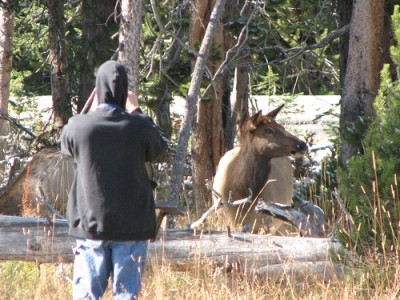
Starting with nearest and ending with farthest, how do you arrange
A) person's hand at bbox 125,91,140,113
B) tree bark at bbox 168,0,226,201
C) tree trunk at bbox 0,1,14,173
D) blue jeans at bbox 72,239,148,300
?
1. blue jeans at bbox 72,239,148,300
2. person's hand at bbox 125,91,140,113
3. tree bark at bbox 168,0,226,201
4. tree trunk at bbox 0,1,14,173

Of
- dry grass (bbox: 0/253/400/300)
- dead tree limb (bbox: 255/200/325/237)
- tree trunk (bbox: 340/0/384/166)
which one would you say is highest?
tree trunk (bbox: 340/0/384/166)

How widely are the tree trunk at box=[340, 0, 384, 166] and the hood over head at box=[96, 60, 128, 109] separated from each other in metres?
5.65

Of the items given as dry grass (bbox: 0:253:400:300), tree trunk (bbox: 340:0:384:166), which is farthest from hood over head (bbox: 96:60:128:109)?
tree trunk (bbox: 340:0:384:166)

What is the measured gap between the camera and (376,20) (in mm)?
10930

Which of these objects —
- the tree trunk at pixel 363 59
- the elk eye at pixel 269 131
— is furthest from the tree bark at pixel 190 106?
the elk eye at pixel 269 131

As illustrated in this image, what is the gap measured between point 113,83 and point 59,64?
28.4 ft

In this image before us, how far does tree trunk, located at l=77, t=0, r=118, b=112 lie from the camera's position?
513 inches

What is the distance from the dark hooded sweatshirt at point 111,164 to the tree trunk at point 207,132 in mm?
6884

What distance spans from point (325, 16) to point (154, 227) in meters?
10.0

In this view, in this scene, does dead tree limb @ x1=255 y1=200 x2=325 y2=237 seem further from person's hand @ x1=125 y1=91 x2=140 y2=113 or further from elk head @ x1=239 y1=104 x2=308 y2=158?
elk head @ x1=239 y1=104 x2=308 y2=158

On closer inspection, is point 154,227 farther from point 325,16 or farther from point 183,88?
point 325,16

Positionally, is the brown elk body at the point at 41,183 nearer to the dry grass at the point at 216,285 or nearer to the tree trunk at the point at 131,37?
the tree trunk at the point at 131,37

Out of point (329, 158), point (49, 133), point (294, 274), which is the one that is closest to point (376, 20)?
point (329, 158)

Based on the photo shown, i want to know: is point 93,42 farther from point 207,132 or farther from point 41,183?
point 41,183
